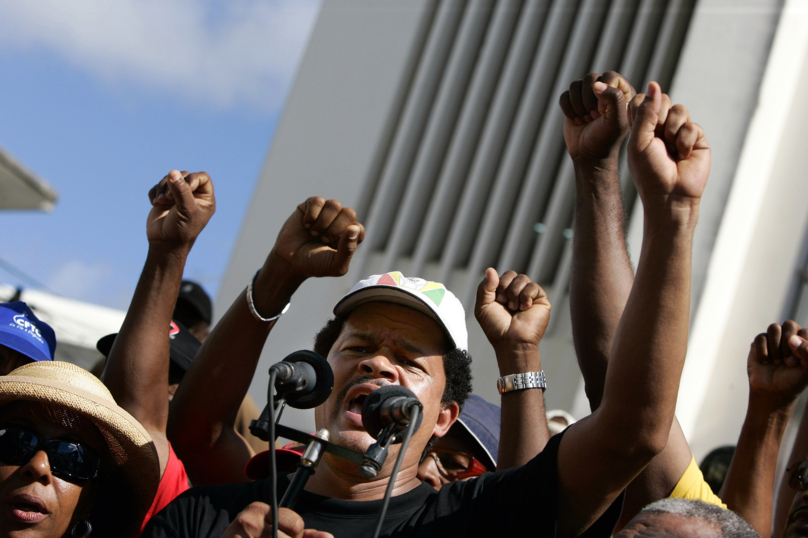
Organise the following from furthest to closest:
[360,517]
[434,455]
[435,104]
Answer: [435,104] < [434,455] < [360,517]

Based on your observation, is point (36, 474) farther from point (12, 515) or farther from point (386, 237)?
point (386, 237)

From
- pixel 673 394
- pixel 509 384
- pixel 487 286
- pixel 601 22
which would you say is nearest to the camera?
pixel 673 394

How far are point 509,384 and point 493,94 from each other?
815cm

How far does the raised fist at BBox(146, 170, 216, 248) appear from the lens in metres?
2.86

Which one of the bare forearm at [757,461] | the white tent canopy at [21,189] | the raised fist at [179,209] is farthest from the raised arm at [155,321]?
the white tent canopy at [21,189]

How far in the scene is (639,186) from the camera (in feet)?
6.67

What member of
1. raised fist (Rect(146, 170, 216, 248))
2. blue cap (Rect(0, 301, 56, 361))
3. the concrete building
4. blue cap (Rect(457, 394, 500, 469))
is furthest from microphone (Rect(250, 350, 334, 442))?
the concrete building

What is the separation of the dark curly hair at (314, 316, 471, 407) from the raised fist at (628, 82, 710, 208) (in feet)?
3.22

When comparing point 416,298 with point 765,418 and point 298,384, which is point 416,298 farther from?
point 765,418

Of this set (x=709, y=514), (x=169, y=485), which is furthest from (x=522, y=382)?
(x=169, y=485)

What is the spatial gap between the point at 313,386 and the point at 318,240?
0.99 metres

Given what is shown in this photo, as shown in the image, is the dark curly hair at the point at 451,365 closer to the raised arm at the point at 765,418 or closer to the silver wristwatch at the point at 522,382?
the silver wristwatch at the point at 522,382

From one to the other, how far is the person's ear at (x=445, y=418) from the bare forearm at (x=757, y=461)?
1.03 metres

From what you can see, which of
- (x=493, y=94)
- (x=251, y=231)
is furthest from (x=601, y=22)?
(x=251, y=231)
